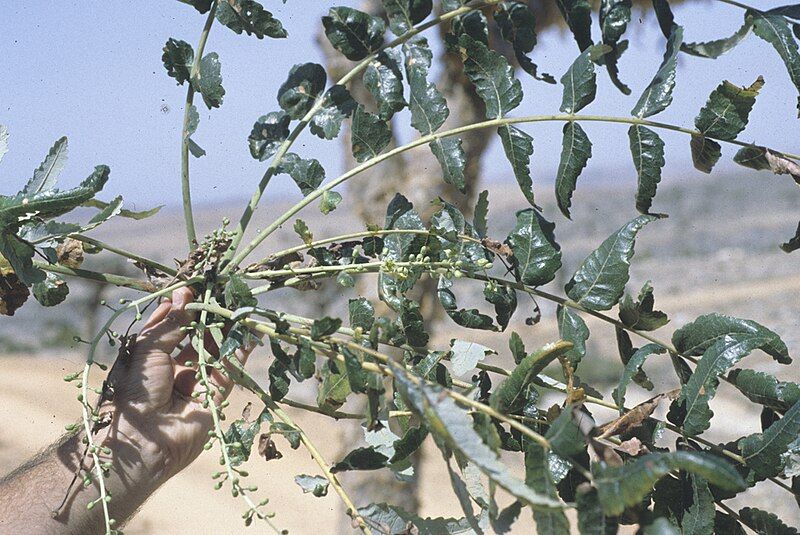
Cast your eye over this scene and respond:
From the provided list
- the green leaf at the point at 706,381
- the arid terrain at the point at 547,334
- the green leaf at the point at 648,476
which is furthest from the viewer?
the arid terrain at the point at 547,334

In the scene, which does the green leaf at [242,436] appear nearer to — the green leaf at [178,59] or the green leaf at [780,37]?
the green leaf at [178,59]

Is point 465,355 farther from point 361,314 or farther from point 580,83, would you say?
point 580,83

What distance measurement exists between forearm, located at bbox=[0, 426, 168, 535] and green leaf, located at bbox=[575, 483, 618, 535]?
856 mm

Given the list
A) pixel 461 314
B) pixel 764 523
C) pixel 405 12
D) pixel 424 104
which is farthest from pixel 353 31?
pixel 764 523

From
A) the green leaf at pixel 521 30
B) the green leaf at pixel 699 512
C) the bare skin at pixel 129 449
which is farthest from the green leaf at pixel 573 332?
the bare skin at pixel 129 449

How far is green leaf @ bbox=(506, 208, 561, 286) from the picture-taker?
1.24 m

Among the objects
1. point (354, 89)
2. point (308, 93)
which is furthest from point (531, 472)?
point (354, 89)

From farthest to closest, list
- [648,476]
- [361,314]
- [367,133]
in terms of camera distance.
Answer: [367,133]
[361,314]
[648,476]

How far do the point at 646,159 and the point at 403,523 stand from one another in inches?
25.3

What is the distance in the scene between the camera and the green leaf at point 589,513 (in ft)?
2.59

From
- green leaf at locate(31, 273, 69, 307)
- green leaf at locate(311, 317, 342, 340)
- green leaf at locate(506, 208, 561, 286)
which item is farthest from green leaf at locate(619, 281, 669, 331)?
green leaf at locate(31, 273, 69, 307)

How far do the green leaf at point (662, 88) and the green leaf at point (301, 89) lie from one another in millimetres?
594

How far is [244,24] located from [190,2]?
0.12m

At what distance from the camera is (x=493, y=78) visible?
1.32 metres
